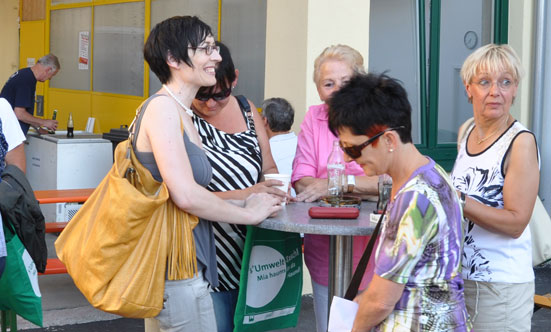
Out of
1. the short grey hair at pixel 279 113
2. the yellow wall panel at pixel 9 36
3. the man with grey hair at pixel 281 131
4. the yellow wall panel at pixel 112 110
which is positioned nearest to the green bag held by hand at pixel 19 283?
the man with grey hair at pixel 281 131

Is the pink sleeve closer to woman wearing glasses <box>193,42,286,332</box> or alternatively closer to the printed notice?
woman wearing glasses <box>193,42,286,332</box>

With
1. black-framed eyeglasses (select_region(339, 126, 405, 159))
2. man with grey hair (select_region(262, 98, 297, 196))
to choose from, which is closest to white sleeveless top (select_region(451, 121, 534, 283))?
black-framed eyeglasses (select_region(339, 126, 405, 159))

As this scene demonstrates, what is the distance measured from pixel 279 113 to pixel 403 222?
141 inches

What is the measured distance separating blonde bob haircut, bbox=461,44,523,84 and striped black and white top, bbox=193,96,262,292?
967mm

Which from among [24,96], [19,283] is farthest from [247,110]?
[24,96]

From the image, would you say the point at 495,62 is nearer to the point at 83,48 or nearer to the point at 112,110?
the point at 112,110

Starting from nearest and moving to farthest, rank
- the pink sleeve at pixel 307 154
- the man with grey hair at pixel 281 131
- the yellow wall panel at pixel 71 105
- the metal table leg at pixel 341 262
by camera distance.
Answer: the metal table leg at pixel 341 262
the pink sleeve at pixel 307 154
the man with grey hair at pixel 281 131
the yellow wall panel at pixel 71 105

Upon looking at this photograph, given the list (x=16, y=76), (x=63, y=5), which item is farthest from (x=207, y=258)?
(x=63, y=5)

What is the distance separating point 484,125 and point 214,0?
17.8 ft

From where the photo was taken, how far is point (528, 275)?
2.87m

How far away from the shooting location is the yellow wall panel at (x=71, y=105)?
1083 centimetres

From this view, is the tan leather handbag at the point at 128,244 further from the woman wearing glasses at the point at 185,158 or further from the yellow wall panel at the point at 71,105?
the yellow wall panel at the point at 71,105

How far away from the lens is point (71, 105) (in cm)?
1130

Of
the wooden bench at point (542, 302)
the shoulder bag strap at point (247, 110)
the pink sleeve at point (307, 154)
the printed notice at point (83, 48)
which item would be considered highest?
the printed notice at point (83, 48)
